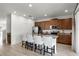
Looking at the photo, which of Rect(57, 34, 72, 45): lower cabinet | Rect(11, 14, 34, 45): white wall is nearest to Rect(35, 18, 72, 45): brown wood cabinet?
Rect(57, 34, 72, 45): lower cabinet

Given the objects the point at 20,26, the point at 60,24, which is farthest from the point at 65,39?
the point at 20,26

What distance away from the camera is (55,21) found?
141 inches

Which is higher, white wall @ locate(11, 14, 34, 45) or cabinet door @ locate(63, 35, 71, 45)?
white wall @ locate(11, 14, 34, 45)

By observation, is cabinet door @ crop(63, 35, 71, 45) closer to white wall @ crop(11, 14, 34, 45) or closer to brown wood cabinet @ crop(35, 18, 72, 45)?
brown wood cabinet @ crop(35, 18, 72, 45)

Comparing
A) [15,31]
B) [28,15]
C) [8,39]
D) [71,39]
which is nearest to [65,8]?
[28,15]

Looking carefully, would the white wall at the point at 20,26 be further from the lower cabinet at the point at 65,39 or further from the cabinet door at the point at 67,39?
the cabinet door at the point at 67,39

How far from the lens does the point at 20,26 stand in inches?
148

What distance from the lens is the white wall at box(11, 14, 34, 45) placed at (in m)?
3.62

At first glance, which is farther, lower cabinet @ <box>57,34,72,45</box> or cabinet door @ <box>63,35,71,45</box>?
cabinet door @ <box>63,35,71,45</box>

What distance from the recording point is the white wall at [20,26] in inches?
143

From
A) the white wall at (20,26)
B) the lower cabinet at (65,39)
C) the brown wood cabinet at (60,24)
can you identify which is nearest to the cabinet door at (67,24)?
the brown wood cabinet at (60,24)

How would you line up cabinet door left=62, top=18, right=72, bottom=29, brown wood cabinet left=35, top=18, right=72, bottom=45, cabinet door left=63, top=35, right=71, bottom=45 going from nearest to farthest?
brown wood cabinet left=35, top=18, right=72, bottom=45
cabinet door left=62, top=18, right=72, bottom=29
cabinet door left=63, top=35, right=71, bottom=45

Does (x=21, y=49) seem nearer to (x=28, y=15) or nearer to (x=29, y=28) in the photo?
(x=29, y=28)

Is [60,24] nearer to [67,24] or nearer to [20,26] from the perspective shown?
[67,24]
